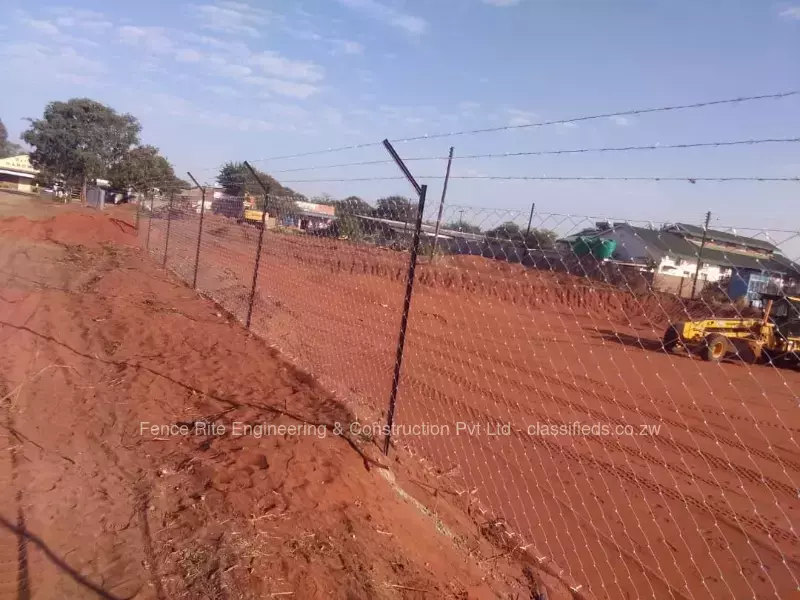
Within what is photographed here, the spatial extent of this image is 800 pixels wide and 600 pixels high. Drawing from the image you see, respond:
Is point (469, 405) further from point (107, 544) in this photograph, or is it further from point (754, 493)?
point (107, 544)

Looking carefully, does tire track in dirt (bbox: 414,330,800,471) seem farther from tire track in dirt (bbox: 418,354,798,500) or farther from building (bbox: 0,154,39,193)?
building (bbox: 0,154,39,193)

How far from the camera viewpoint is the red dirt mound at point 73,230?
2080 centimetres

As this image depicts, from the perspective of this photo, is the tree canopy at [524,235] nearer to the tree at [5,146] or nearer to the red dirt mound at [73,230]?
the red dirt mound at [73,230]

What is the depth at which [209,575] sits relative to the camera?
303 cm

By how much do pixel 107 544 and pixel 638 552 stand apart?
3.55 meters

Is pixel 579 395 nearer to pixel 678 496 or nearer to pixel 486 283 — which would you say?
pixel 678 496

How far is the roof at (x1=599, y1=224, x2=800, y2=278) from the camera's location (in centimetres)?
276

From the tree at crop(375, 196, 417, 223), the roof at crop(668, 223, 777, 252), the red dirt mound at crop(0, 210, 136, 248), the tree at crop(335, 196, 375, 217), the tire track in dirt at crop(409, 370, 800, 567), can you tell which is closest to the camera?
the roof at crop(668, 223, 777, 252)

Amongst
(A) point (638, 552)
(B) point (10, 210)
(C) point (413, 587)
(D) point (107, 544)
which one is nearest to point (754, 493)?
(A) point (638, 552)

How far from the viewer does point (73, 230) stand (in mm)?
22672

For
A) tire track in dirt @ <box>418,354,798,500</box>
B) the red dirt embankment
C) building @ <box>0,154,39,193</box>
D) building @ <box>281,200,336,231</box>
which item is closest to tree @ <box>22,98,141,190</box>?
building @ <box>0,154,39,193</box>

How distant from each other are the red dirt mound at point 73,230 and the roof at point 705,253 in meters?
20.5

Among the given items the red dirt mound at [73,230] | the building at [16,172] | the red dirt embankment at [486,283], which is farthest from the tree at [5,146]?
the red dirt embankment at [486,283]

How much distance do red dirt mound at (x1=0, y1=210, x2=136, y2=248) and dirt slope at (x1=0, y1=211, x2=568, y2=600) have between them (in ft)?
52.4
